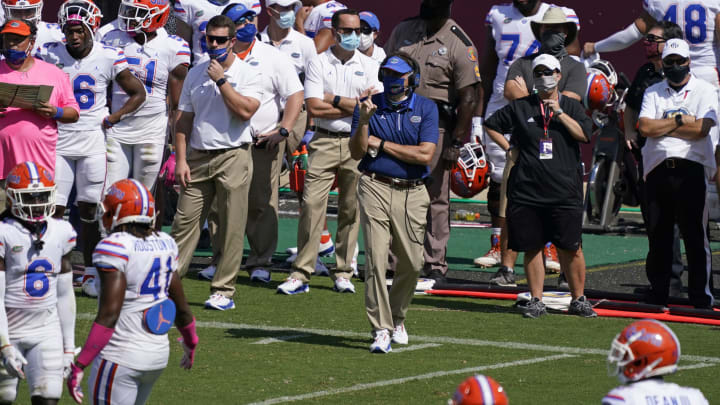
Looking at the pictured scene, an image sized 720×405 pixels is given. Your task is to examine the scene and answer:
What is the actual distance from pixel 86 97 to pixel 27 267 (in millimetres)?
4260

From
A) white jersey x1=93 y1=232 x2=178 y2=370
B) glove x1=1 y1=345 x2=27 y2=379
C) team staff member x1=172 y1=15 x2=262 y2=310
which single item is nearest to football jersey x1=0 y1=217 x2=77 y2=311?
glove x1=1 y1=345 x2=27 y2=379

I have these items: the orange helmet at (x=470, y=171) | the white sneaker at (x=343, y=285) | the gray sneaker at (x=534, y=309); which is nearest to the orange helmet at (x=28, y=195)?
the gray sneaker at (x=534, y=309)

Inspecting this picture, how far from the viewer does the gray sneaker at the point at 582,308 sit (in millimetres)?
10469

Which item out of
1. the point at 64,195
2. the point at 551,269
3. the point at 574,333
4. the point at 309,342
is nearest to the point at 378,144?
the point at 309,342

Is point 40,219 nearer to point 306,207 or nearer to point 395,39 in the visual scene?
point 306,207

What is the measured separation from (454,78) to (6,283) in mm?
A: 5876

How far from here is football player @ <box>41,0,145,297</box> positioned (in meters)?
10.7

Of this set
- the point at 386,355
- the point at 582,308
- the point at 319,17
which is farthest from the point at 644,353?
the point at 319,17

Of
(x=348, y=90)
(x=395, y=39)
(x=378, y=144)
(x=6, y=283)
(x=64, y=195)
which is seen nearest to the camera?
(x=6, y=283)

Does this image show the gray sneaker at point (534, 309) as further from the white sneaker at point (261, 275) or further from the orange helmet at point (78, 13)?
the orange helmet at point (78, 13)

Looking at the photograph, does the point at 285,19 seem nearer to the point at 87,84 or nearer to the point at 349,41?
the point at 349,41

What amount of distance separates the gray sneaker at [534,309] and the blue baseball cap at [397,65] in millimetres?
2276

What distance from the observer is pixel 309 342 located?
366 inches

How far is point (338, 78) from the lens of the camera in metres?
11.4
